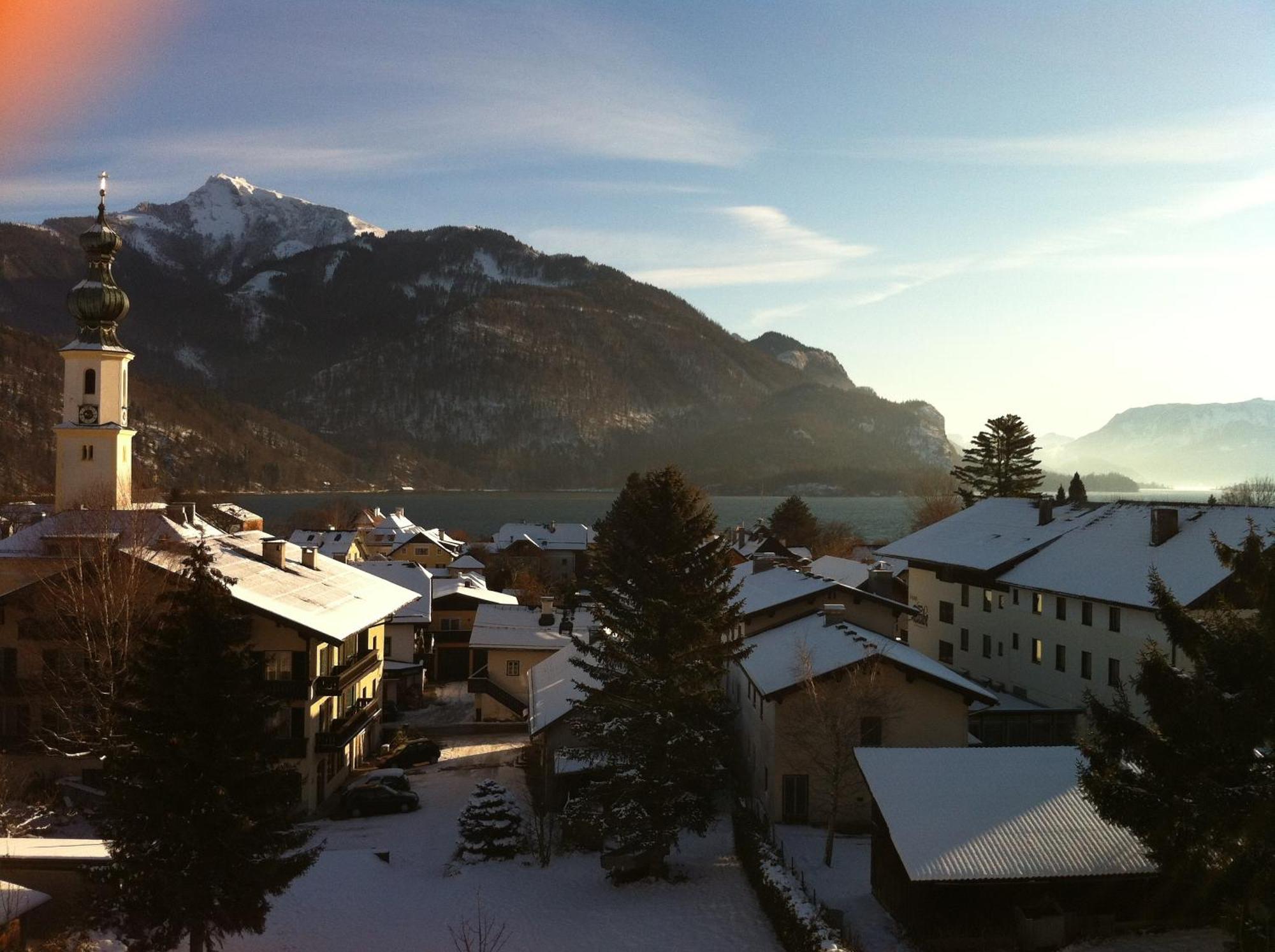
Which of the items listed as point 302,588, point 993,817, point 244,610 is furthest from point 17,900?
point 993,817

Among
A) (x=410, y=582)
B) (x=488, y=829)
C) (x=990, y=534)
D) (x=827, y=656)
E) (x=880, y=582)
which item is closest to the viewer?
(x=488, y=829)

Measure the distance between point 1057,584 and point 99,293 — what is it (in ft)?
143

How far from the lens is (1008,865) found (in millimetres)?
18938

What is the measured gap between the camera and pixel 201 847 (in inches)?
709

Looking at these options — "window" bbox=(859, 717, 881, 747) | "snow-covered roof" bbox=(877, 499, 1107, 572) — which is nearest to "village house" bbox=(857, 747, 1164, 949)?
"window" bbox=(859, 717, 881, 747)

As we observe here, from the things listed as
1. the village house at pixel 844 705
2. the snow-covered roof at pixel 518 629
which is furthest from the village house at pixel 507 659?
the village house at pixel 844 705

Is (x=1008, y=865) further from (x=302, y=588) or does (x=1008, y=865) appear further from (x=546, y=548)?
(x=546, y=548)

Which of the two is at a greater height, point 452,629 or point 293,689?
point 293,689

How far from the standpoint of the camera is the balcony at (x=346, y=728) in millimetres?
33719

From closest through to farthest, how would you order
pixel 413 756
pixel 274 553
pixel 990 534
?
pixel 274 553 → pixel 413 756 → pixel 990 534

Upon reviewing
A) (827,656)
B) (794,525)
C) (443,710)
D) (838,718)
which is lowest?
(443,710)

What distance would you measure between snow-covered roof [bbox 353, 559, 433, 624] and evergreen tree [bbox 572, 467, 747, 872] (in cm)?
2799

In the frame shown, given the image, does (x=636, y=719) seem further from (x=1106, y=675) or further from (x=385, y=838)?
(x=1106, y=675)

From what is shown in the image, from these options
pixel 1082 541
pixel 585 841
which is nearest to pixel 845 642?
pixel 585 841
